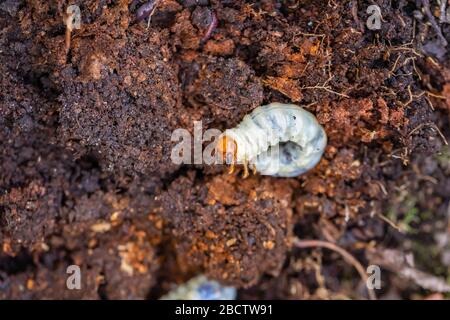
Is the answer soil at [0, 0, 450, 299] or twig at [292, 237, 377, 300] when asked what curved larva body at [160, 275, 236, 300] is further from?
twig at [292, 237, 377, 300]

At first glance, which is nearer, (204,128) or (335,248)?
(204,128)

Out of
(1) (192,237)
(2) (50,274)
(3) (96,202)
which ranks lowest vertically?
(2) (50,274)

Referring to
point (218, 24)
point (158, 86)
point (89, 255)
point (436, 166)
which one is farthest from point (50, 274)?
point (436, 166)

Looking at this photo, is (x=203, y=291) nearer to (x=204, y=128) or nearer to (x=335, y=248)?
(x=335, y=248)

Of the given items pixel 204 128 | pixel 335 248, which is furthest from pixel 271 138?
pixel 335 248

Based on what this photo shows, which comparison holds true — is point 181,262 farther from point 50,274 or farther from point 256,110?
point 256,110

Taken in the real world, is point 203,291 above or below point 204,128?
below
